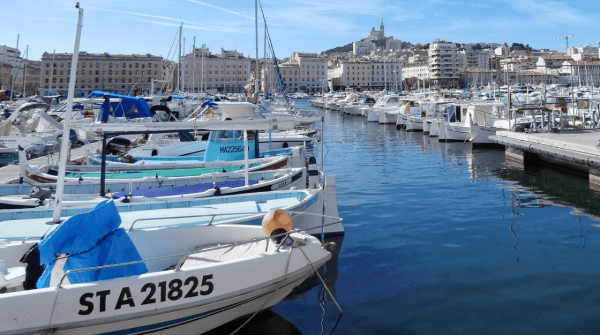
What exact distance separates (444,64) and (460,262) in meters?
147

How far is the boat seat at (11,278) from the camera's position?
543 cm

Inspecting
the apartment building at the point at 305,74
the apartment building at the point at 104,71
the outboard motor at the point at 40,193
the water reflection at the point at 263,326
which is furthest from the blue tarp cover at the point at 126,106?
the apartment building at the point at 305,74

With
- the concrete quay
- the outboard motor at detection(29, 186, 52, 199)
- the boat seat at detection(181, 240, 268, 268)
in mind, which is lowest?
the boat seat at detection(181, 240, 268, 268)

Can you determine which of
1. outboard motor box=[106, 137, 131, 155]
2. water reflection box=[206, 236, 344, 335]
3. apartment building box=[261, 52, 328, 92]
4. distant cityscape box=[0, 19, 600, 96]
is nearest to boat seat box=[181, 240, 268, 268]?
water reflection box=[206, 236, 344, 335]

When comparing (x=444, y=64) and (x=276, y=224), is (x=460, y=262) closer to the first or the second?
(x=276, y=224)

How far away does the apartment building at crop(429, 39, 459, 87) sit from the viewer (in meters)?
145

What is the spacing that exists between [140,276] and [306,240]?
2.09 m

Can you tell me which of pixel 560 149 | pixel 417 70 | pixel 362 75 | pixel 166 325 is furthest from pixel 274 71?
pixel 417 70

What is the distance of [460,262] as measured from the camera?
28.0 ft

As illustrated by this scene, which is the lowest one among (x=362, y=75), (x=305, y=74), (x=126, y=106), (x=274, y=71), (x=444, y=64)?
(x=126, y=106)

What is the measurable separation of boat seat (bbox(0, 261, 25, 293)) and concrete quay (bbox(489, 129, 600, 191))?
15157 millimetres

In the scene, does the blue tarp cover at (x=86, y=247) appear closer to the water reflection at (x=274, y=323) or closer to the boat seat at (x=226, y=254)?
the boat seat at (x=226, y=254)

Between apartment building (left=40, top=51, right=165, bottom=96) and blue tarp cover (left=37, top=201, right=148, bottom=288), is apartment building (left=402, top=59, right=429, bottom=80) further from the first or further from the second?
blue tarp cover (left=37, top=201, right=148, bottom=288)

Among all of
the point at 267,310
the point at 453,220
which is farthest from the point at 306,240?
the point at 453,220
